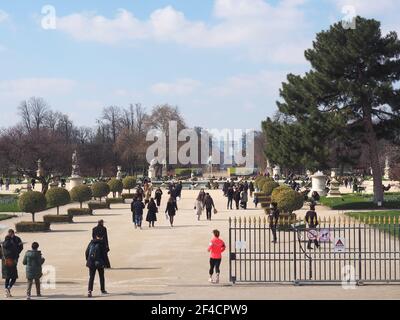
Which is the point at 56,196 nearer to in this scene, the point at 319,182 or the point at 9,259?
the point at 9,259

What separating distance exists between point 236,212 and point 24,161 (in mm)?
23864

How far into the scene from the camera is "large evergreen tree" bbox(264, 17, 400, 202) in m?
37.6

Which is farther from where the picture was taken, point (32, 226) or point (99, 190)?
point (99, 190)

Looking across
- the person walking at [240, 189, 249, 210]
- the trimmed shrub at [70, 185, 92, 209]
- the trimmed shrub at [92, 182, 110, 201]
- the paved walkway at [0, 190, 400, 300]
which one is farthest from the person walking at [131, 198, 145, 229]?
the trimmed shrub at [92, 182, 110, 201]

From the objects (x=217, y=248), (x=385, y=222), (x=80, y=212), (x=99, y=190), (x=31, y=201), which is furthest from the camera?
(x=99, y=190)

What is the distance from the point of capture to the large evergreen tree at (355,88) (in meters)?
37.6

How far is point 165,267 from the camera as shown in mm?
17953

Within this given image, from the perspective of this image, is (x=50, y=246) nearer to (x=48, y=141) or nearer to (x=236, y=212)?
(x=236, y=212)

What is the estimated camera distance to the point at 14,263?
14.7 meters

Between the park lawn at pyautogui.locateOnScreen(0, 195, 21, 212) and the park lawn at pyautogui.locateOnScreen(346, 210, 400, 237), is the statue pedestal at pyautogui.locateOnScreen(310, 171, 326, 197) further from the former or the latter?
the park lawn at pyautogui.locateOnScreen(0, 195, 21, 212)

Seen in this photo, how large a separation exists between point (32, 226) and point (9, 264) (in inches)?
525

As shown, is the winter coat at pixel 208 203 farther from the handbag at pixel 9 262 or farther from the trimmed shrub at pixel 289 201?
the handbag at pixel 9 262

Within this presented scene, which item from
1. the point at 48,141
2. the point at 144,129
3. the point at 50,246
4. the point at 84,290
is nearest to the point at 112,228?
the point at 50,246

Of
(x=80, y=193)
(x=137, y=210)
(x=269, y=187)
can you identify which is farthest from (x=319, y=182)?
(x=137, y=210)
